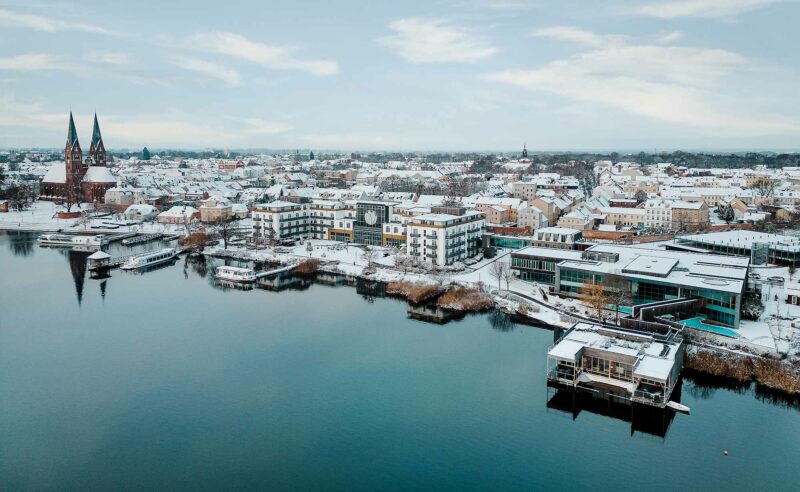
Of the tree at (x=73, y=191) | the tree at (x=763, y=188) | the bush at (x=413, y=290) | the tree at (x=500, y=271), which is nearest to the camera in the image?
the bush at (x=413, y=290)

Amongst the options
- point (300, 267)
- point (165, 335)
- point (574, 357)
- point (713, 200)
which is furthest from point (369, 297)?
point (713, 200)

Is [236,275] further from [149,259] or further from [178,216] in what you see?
[178,216]

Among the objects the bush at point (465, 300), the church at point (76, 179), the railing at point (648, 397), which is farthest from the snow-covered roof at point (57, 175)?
the railing at point (648, 397)

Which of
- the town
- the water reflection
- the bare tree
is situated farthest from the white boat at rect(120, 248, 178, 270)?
the bare tree

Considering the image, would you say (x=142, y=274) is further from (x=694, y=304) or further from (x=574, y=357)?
(x=694, y=304)

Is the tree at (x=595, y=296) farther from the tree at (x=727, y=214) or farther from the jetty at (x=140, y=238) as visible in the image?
the jetty at (x=140, y=238)
